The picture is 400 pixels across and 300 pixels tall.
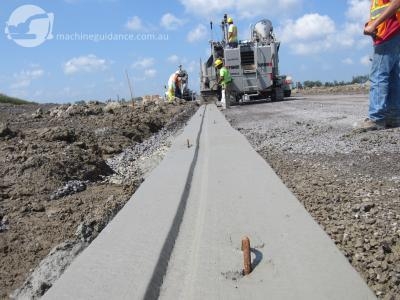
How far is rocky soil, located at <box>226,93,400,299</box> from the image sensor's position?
7.77 feet

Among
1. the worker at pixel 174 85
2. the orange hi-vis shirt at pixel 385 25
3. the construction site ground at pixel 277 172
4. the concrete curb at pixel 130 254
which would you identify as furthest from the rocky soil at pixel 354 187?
the worker at pixel 174 85

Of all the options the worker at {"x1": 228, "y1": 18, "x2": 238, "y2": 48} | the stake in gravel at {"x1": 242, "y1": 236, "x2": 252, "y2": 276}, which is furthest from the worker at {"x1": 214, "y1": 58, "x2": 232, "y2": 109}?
the stake in gravel at {"x1": 242, "y1": 236, "x2": 252, "y2": 276}

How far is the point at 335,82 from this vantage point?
46031 mm

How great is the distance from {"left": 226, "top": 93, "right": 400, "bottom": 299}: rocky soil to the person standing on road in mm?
259

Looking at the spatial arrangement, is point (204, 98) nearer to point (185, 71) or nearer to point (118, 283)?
point (185, 71)

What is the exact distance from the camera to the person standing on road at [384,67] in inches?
236

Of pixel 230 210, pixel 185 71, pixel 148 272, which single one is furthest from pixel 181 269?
pixel 185 71

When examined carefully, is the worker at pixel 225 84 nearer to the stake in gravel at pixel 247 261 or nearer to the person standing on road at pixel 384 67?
the person standing on road at pixel 384 67

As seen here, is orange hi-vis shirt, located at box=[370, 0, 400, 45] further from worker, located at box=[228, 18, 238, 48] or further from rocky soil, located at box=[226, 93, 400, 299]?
worker, located at box=[228, 18, 238, 48]

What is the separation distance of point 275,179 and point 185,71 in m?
26.0

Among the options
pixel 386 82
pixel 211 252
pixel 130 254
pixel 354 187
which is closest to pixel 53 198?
pixel 130 254

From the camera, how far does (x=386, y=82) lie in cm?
613

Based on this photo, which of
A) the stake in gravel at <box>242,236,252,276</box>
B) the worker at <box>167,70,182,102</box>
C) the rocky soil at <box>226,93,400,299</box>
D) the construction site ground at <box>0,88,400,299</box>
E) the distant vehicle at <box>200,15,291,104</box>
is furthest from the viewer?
the worker at <box>167,70,182,102</box>

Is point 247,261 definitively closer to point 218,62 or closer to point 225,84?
point 225,84
